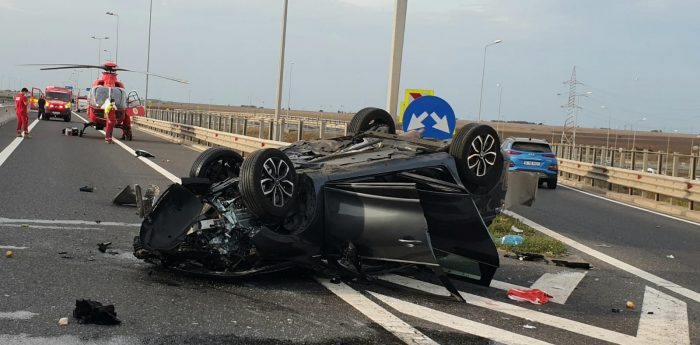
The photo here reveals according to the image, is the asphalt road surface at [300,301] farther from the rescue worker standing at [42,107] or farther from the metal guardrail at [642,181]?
the rescue worker standing at [42,107]

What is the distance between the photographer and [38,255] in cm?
646

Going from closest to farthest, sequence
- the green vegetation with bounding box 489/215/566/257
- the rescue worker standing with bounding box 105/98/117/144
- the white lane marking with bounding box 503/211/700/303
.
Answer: the white lane marking with bounding box 503/211/700/303 → the green vegetation with bounding box 489/215/566/257 → the rescue worker standing with bounding box 105/98/117/144

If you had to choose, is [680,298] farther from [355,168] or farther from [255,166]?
[255,166]

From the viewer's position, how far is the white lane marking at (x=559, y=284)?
6379 millimetres

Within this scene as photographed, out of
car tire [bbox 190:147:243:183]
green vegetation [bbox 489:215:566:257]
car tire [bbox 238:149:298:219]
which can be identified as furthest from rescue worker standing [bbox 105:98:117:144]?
car tire [bbox 238:149:298:219]

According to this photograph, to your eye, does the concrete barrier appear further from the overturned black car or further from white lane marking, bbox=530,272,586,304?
white lane marking, bbox=530,272,586,304

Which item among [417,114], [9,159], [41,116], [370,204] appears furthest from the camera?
[41,116]

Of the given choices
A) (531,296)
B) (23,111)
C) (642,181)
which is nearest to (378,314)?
(531,296)

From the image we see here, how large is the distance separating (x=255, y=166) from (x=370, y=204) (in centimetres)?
102

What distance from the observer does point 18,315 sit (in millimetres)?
4582

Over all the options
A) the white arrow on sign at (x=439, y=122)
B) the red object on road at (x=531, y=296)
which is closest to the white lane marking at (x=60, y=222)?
the white arrow on sign at (x=439, y=122)

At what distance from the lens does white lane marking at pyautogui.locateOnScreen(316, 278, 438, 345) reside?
466 centimetres

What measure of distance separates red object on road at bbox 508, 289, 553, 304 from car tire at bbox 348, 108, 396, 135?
2706mm

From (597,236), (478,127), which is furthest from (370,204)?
(597,236)
